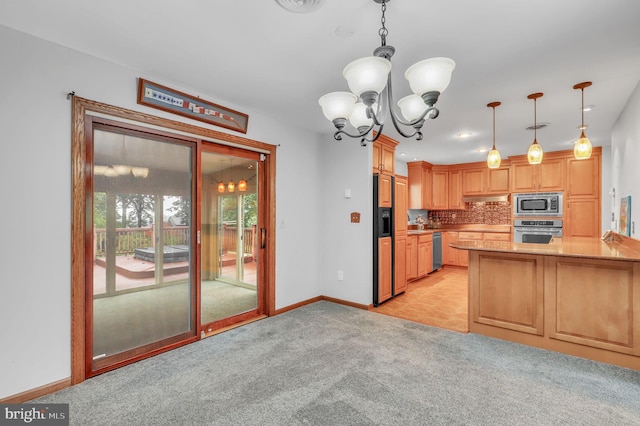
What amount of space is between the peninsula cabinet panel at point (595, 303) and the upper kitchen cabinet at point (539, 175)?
12.8 feet

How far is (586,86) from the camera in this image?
112 inches

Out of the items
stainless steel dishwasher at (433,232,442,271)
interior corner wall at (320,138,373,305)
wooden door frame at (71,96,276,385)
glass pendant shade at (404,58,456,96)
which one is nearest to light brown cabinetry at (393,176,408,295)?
interior corner wall at (320,138,373,305)

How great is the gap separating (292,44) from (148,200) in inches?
72.7

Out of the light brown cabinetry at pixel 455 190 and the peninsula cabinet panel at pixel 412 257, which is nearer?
the peninsula cabinet panel at pixel 412 257

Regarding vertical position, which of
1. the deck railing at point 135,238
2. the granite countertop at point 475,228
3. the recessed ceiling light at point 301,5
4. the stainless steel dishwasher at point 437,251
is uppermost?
the recessed ceiling light at point 301,5

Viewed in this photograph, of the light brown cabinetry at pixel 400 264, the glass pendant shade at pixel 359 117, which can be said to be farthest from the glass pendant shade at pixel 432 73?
the light brown cabinetry at pixel 400 264

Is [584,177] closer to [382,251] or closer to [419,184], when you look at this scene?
[419,184]

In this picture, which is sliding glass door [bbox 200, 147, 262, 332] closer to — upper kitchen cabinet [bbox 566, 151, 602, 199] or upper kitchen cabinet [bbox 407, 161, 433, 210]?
upper kitchen cabinet [bbox 407, 161, 433, 210]

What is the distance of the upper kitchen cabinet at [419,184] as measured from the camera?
6.85 meters

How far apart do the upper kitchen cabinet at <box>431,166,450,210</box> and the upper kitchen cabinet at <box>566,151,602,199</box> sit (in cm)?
228

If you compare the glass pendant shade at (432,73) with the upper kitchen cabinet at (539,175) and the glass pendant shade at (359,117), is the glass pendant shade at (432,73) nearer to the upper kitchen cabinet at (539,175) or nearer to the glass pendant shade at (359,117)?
the glass pendant shade at (359,117)

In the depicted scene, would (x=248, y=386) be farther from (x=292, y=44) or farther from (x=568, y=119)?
(x=568, y=119)

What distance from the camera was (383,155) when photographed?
4465mm

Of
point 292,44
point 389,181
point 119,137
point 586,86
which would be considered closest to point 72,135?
point 119,137
